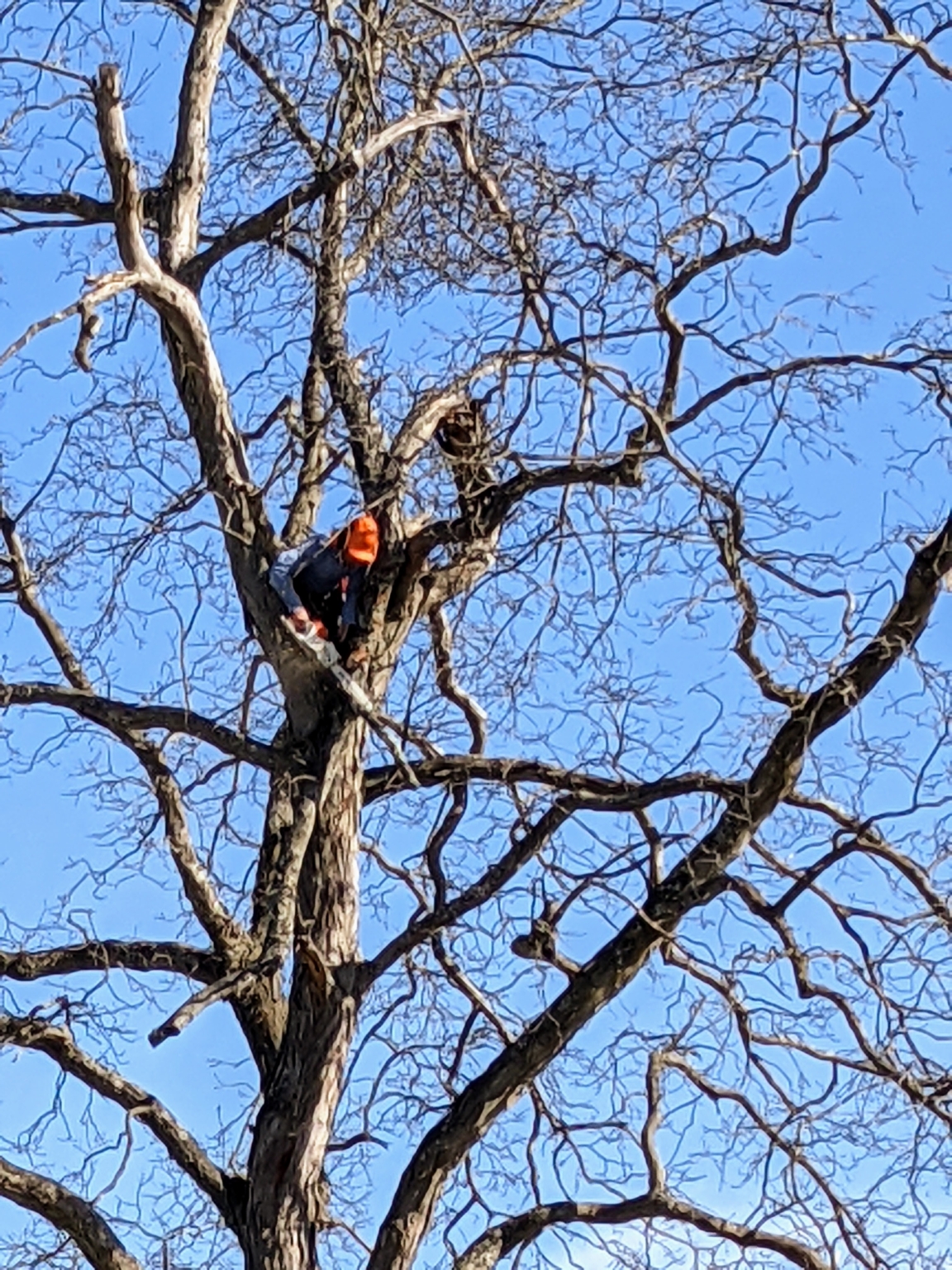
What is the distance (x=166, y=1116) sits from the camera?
30.5 ft

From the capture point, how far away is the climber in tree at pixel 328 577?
9.43 m

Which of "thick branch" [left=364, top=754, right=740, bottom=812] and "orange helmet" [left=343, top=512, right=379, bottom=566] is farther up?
"orange helmet" [left=343, top=512, right=379, bottom=566]

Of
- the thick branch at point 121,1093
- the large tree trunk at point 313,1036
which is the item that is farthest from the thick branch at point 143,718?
the thick branch at point 121,1093

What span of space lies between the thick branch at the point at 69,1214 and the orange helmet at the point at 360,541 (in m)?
2.70

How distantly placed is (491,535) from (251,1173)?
8.78 ft

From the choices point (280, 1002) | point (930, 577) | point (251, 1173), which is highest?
point (930, 577)

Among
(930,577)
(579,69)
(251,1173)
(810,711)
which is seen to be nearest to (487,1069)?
(251,1173)

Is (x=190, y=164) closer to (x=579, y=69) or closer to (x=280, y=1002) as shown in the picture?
(x=579, y=69)

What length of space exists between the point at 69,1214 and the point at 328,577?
269cm

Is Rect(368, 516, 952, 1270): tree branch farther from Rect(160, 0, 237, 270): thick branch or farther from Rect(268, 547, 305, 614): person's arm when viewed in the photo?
Rect(160, 0, 237, 270): thick branch

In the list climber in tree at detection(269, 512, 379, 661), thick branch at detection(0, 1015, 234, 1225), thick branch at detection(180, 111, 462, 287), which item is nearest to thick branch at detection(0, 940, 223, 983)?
thick branch at detection(0, 1015, 234, 1225)

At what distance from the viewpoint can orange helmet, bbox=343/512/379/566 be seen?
9.42 meters

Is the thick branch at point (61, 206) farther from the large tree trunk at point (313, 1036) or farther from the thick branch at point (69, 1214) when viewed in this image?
the thick branch at point (69, 1214)

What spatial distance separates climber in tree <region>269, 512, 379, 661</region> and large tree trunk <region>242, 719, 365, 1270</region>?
47 centimetres
